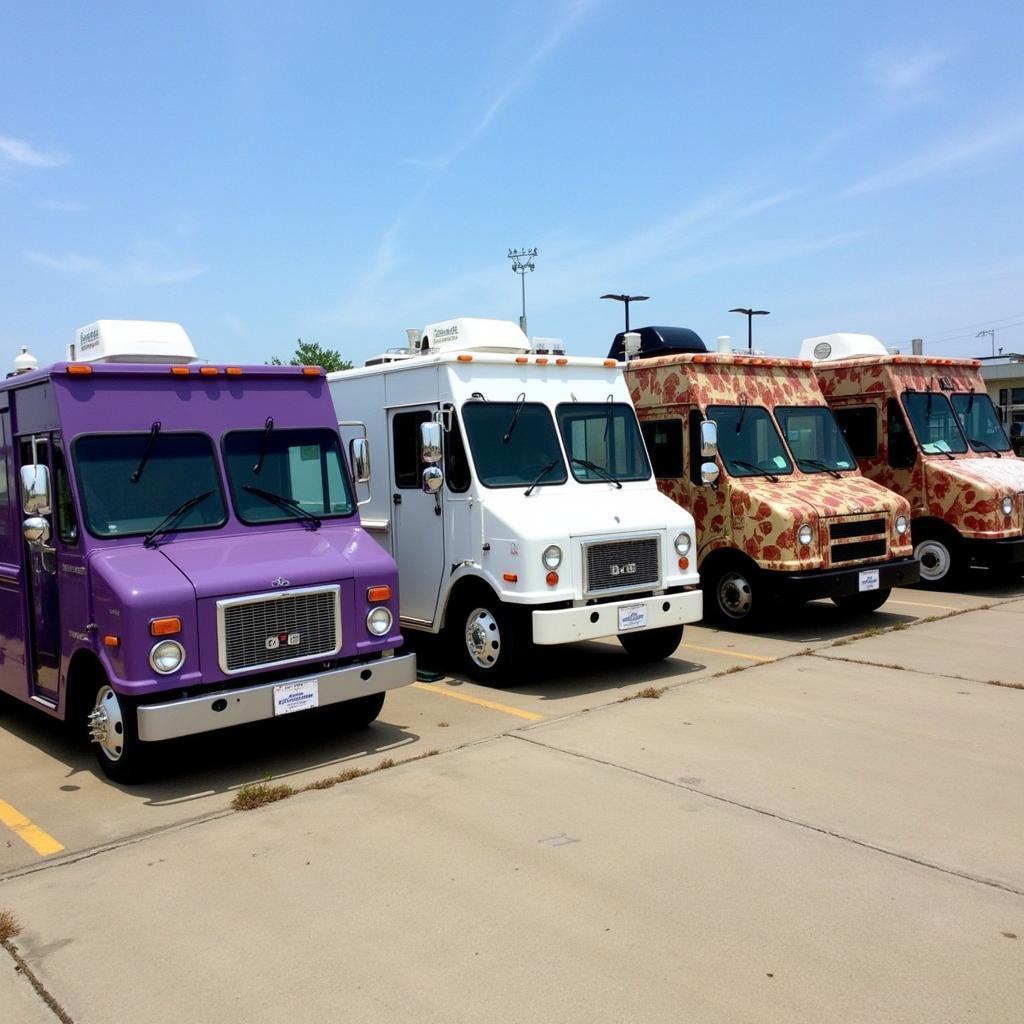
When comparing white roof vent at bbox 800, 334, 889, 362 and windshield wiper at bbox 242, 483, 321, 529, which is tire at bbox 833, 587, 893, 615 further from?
windshield wiper at bbox 242, 483, 321, 529

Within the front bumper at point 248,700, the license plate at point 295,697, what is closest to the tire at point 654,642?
the front bumper at point 248,700

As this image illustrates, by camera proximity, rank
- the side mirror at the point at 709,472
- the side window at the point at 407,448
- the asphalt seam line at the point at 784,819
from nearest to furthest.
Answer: the asphalt seam line at the point at 784,819
the side window at the point at 407,448
the side mirror at the point at 709,472

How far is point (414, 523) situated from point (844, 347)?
7300 millimetres

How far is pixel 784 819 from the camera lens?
5172mm

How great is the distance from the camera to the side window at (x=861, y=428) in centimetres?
1294

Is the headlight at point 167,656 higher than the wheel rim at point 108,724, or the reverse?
the headlight at point 167,656

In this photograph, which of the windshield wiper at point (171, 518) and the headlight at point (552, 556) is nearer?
the windshield wiper at point (171, 518)

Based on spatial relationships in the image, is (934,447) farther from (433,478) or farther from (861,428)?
(433,478)

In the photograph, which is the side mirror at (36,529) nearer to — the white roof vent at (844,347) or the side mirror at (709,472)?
the side mirror at (709,472)

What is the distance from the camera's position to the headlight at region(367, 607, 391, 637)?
640 cm

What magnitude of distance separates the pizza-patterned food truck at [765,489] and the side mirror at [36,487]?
6.36 m

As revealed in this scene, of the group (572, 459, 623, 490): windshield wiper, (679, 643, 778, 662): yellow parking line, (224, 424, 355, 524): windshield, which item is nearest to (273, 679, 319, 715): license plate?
(224, 424, 355, 524): windshield

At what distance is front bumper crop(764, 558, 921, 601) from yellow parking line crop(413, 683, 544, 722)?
347cm

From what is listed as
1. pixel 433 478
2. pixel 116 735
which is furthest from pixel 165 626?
pixel 433 478
